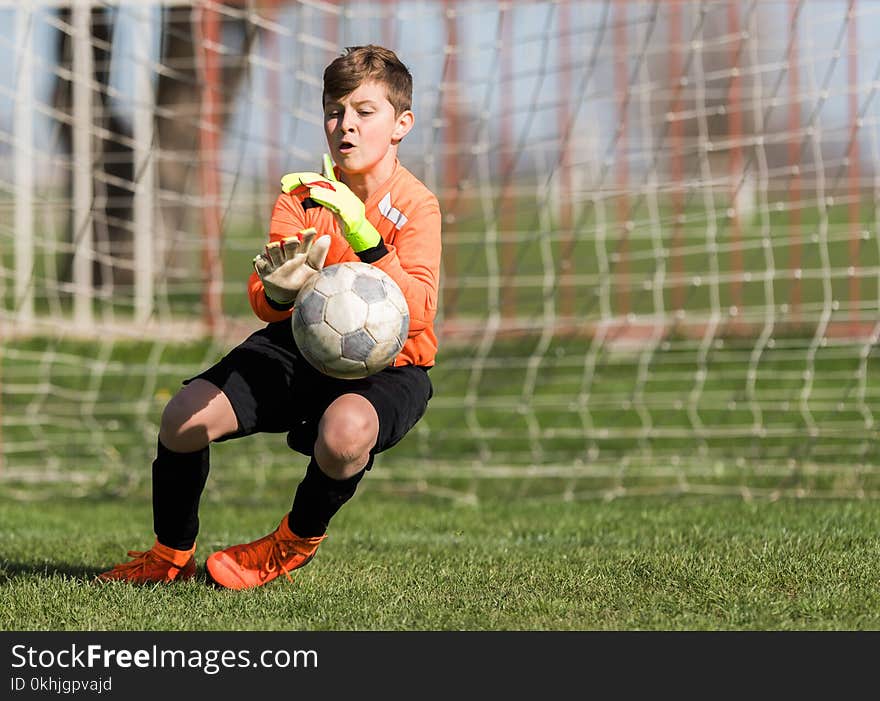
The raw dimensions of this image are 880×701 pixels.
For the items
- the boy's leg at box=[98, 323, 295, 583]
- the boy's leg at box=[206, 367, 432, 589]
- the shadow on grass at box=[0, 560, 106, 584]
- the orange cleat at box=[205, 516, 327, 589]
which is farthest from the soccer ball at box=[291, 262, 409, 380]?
the shadow on grass at box=[0, 560, 106, 584]

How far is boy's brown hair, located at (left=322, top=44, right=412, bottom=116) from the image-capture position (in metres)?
3.85

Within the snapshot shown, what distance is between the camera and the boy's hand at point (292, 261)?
3582 millimetres

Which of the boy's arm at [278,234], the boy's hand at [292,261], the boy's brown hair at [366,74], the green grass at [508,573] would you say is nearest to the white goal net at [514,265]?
the green grass at [508,573]

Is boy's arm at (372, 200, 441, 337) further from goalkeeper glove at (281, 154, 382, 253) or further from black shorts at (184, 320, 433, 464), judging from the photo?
black shorts at (184, 320, 433, 464)

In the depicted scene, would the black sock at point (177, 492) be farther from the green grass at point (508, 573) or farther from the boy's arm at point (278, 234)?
the boy's arm at point (278, 234)

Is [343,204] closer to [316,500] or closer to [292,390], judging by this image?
[292,390]

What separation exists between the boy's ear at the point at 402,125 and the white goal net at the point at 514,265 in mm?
2145

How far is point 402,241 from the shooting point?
386 centimetres

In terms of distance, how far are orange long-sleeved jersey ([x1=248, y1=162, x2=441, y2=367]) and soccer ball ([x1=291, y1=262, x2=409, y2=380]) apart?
12cm

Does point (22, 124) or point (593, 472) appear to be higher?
point (22, 124)
